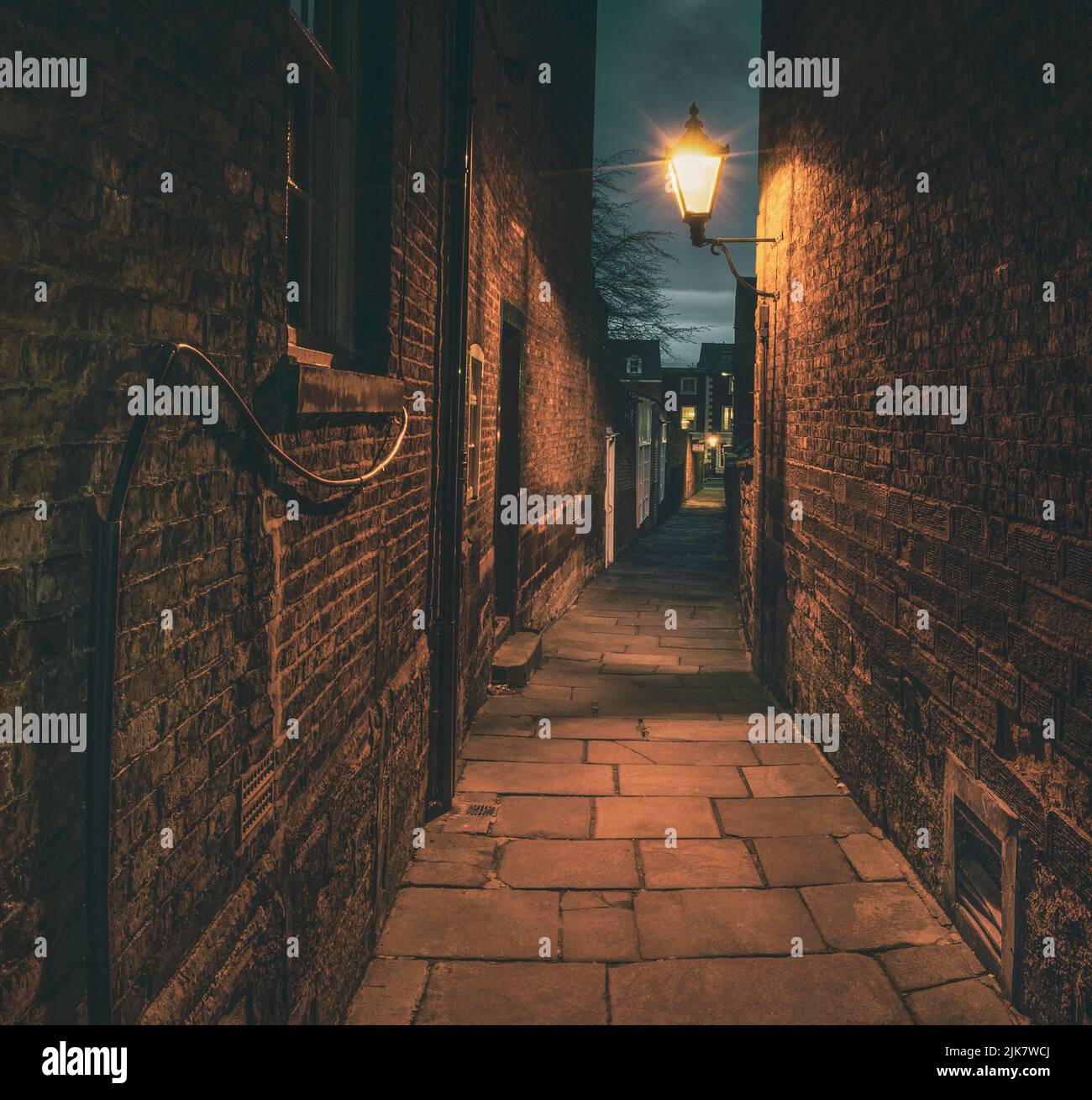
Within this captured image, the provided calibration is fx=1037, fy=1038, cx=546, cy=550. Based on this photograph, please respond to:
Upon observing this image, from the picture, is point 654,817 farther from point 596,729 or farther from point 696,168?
point 696,168

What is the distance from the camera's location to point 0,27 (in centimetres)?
144

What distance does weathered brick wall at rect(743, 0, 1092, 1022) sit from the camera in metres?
3.46

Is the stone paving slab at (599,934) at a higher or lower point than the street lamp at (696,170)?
lower

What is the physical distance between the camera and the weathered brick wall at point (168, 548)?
5.06 feet

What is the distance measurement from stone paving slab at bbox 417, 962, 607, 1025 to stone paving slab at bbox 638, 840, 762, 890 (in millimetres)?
956

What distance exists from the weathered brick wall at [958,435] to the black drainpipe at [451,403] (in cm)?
228

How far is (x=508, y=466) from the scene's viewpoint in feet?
31.4

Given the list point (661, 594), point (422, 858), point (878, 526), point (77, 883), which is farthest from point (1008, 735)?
point (661, 594)

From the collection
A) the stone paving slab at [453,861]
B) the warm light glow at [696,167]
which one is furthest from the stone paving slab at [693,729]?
the warm light glow at [696,167]

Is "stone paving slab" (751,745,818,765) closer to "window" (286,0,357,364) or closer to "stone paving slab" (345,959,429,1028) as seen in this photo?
"stone paving slab" (345,959,429,1028)

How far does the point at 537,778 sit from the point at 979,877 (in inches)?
113

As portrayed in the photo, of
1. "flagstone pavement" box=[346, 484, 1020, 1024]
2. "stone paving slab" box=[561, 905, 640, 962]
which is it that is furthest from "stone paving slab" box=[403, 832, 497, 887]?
"stone paving slab" box=[561, 905, 640, 962]

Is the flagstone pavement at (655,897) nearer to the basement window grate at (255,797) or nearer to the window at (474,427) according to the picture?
the basement window grate at (255,797)

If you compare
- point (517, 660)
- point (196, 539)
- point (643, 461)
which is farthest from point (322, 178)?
point (643, 461)
